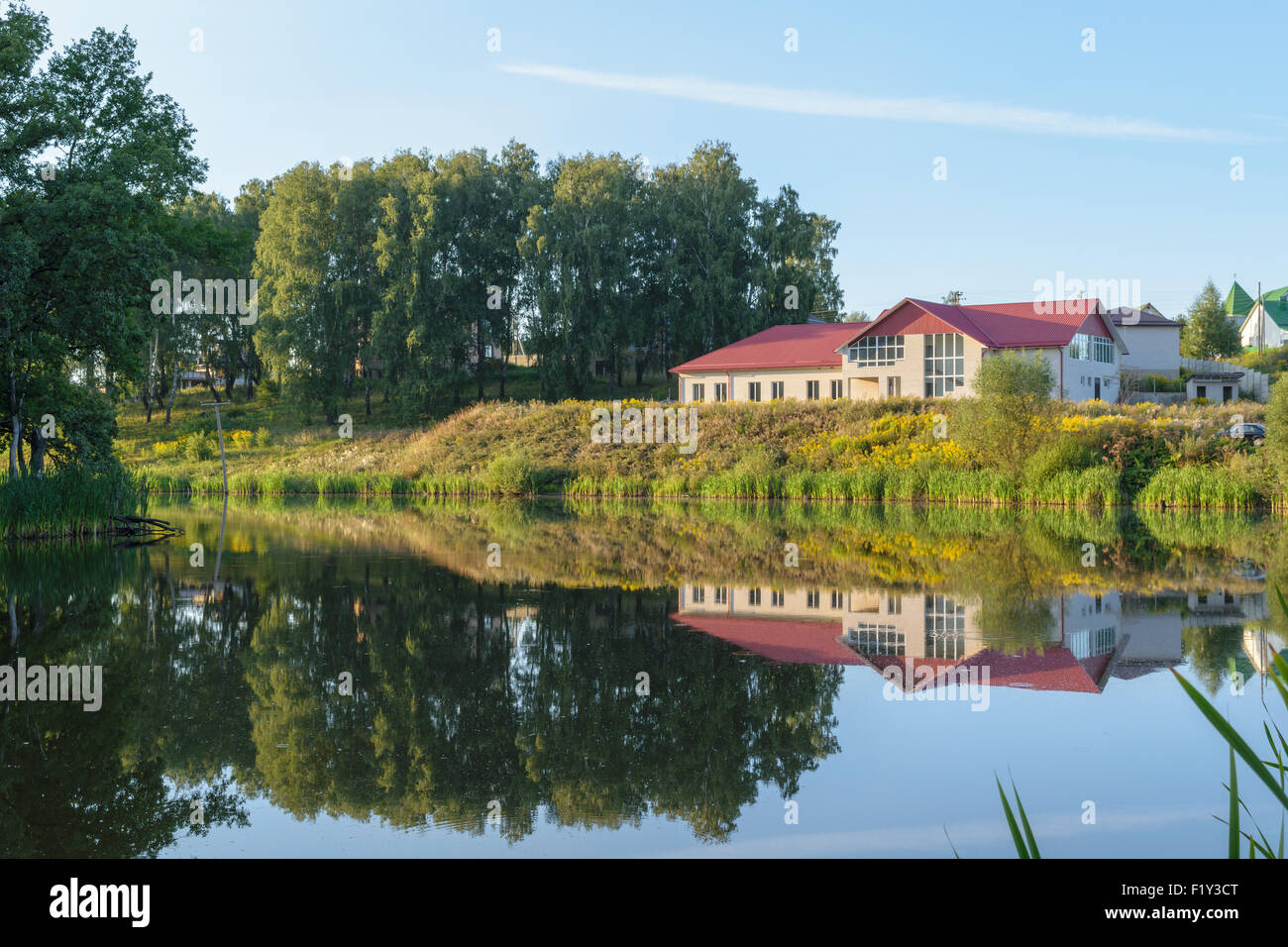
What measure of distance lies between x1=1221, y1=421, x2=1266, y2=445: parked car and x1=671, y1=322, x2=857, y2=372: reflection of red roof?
60.4 ft

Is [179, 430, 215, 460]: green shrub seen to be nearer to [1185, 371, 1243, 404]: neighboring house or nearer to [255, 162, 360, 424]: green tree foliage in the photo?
[255, 162, 360, 424]: green tree foliage

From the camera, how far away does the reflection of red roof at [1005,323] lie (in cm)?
4644

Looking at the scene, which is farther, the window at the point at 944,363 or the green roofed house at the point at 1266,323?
the green roofed house at the point at 1266,323

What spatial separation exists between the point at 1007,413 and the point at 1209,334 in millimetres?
46513

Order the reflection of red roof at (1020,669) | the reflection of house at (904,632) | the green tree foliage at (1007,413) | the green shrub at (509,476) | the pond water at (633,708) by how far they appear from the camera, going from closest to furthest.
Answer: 1. the pond water at (633,708)
2. the reflection of red roof at (1020,669)
3. the reflection of house at (904,632)
4. the green tree foliage at (1007,413)
5. the green shrub at (509,476)

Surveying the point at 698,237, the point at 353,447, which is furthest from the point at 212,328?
the point at 698,237

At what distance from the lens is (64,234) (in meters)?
19.4

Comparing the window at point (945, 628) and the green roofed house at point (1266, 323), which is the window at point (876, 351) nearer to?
the window at point (945, 628)

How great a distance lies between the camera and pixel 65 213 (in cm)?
1934

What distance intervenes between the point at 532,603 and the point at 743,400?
38.9m

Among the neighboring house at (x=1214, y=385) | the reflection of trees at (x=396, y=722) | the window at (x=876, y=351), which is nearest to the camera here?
the reflection of trees at (x=396, y=722)

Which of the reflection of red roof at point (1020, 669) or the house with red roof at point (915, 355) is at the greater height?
the house with red roof at point (915, 355)

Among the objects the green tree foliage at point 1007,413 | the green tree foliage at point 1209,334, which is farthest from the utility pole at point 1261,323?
the green tree foliage at point 1007,413

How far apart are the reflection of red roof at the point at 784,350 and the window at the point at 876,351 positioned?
118 cm
